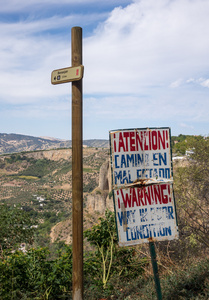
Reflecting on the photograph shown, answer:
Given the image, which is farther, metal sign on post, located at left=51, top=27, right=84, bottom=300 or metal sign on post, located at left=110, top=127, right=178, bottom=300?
metal sign on post, located at left=51, top=27, right=84, bottom=300

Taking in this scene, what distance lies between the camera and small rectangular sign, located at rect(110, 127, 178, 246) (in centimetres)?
292

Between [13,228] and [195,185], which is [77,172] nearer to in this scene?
[13,228]

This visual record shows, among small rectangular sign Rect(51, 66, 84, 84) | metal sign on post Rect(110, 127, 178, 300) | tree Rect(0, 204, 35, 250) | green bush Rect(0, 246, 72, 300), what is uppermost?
small rectangular sign Rect(51, 66, 84, 84)

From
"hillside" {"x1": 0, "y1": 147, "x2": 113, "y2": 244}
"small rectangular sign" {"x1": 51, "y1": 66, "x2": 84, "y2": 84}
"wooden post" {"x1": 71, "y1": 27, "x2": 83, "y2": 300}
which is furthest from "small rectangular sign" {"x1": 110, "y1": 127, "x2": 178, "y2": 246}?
"hillside" {"x1": 0, "y1": 147, "x2": 113, "y2": 244}

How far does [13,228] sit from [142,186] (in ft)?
12.5

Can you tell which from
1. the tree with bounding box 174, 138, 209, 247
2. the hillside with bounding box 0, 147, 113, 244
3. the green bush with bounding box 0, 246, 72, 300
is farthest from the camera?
the hillside with bounding box 0, 147, 113, 244

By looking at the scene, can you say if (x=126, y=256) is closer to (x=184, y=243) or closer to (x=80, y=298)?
(x=80, y=298)

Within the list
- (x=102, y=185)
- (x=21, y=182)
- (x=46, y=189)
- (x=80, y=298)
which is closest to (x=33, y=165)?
(x=21, y=182)

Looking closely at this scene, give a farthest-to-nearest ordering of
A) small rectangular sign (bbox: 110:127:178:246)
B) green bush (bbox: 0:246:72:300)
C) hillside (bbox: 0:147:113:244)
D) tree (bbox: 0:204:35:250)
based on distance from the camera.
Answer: hillside (bbox: 0:147:113:244), tree (bbox: 0:204:35:250), green bush (bbox: 0:246:72:300), small rectangular sign (bbox: 110:127:178:246)

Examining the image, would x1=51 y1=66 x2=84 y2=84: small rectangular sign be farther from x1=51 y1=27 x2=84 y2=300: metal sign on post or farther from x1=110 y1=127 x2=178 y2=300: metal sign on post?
x1=110 y1=127 x2=178 y2=300: metal sign on post

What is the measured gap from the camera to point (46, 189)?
70.6 m

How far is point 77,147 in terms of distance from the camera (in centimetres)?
337

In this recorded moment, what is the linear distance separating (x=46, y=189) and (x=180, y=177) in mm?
63350

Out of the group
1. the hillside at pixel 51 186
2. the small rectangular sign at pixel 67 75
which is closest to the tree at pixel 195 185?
the small rectangular sign at pixel 67 75
